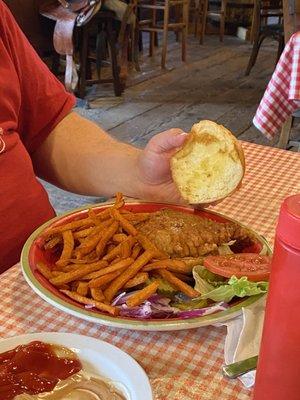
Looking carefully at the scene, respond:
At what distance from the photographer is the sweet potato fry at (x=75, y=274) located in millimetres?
904

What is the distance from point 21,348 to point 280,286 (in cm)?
38

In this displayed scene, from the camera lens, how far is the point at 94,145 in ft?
4.72

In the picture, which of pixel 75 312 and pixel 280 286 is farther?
pixel 75 312

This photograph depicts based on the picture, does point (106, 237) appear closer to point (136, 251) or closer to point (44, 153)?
point (136, 251)

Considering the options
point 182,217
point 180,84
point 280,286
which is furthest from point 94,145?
→ point 180,84

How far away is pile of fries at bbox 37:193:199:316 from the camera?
2.93ft

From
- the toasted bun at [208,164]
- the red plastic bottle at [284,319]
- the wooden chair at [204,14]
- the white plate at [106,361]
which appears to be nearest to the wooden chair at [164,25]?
the wooden chair at [204,14]

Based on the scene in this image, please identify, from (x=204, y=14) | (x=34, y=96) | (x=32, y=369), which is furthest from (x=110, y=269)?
(x=204, y=14)

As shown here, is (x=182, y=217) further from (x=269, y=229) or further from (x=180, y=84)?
(x=180, y=84)

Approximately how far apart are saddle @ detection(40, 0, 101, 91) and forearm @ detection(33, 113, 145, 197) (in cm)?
374

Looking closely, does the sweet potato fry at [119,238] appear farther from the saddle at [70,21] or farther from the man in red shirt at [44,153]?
the saddle at [70,21]

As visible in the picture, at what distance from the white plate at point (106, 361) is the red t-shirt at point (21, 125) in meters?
0.48

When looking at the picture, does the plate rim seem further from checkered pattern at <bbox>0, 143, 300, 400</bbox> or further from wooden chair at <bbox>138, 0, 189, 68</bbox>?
wooden chair at <bbox>138, 0, 189, 68</bbox>

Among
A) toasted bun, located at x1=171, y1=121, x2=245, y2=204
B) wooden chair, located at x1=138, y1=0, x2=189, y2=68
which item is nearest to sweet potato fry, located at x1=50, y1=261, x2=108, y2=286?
toasted bun, located at x1=171, y1=121, x2=245, y2=204
